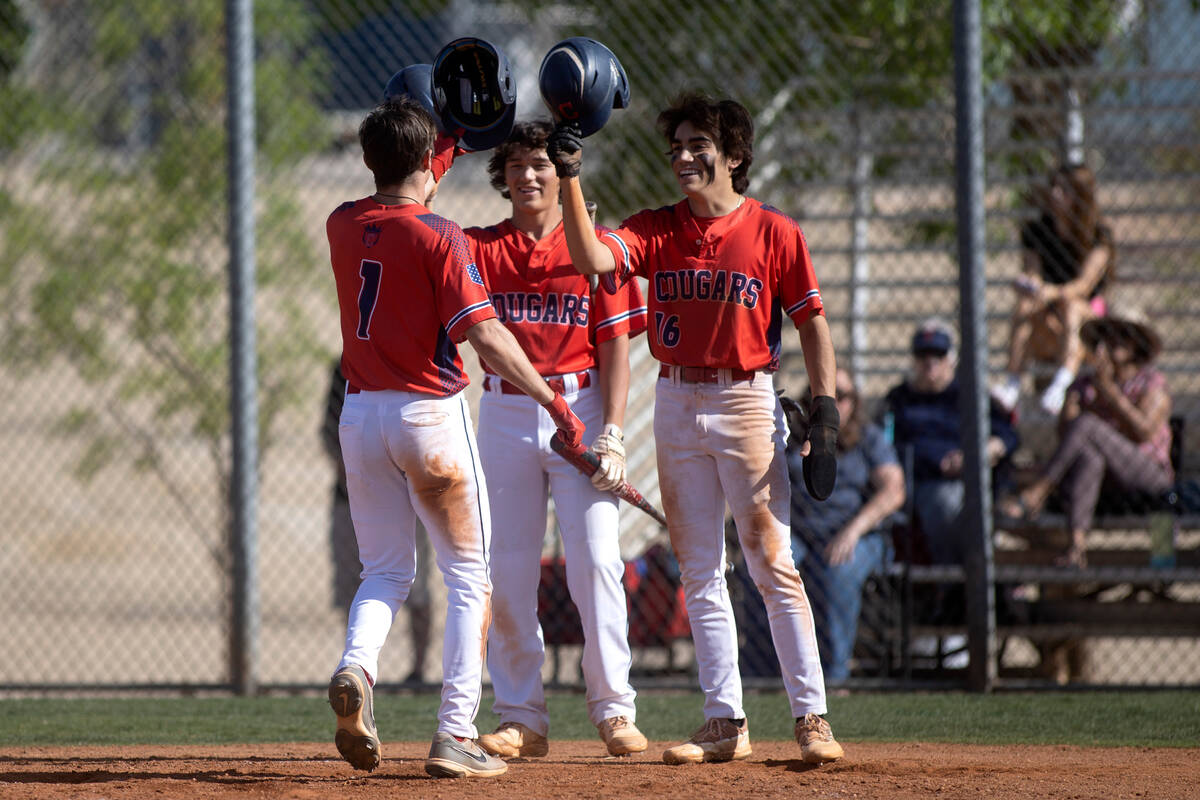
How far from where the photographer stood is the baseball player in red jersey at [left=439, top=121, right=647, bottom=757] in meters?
4.33

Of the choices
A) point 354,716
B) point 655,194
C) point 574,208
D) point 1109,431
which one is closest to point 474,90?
point 574,208

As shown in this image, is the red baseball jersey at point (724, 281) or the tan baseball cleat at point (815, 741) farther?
the red baseball jersey at point (724, 281)

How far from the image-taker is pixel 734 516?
13.9 ft

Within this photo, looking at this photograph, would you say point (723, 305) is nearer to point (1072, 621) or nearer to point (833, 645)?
point (833, 645)

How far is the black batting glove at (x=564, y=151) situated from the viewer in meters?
3.96

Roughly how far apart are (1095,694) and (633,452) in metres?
2.82

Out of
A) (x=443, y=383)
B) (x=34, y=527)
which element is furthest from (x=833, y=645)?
(x=34, y=527)

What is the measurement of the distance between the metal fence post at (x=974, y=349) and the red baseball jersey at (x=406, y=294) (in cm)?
295

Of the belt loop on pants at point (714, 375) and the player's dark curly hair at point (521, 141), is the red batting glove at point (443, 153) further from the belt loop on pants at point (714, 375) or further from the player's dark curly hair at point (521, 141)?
the belt loop on pants at point (714, 375)

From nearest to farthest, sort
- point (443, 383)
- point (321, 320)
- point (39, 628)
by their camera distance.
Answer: point (443, 383) < point (321, 320) < point (39, 628)

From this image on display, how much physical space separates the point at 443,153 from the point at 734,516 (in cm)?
144

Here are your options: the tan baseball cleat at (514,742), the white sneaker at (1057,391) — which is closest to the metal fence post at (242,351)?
the tan baseball cleat at (514,742)

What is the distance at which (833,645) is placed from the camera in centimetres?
636

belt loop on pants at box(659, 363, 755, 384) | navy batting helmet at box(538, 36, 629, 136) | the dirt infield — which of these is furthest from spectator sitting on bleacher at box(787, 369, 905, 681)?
navy batting helmet at box(538, 36, 629, 136)
